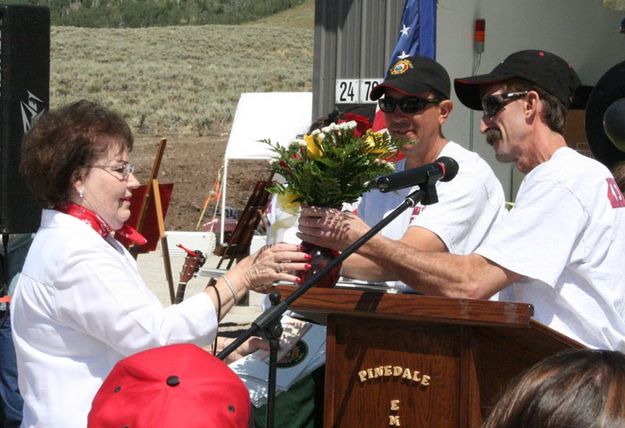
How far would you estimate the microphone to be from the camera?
2.96 metres

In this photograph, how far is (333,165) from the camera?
318 cm

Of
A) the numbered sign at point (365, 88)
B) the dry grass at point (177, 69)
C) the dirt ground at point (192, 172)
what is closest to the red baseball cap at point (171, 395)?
the numbered sign at point (365, 88)

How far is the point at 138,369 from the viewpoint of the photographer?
189 cm

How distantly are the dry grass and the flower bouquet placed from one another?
34586 mm

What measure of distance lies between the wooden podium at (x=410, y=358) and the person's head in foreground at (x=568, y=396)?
1.34m

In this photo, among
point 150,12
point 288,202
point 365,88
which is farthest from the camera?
point 150,12

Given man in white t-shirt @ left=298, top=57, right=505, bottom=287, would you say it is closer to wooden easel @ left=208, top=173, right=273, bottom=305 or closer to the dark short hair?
the dark short hair

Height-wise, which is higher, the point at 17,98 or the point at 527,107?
the point at 527,107

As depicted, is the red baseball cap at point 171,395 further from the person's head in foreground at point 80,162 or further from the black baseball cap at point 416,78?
the black baseball cap at point 416,78

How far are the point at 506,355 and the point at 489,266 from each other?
29cm

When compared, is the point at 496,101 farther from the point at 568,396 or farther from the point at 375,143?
the point at 568,396

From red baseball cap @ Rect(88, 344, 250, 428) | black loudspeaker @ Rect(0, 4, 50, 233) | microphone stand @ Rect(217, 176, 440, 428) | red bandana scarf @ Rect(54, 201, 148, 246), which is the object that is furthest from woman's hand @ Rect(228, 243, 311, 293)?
black loudspeaker @ Rect(0, 4, 50, 233)

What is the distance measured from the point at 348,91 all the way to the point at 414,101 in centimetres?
507

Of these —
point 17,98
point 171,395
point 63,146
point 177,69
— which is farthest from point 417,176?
point 177,69
